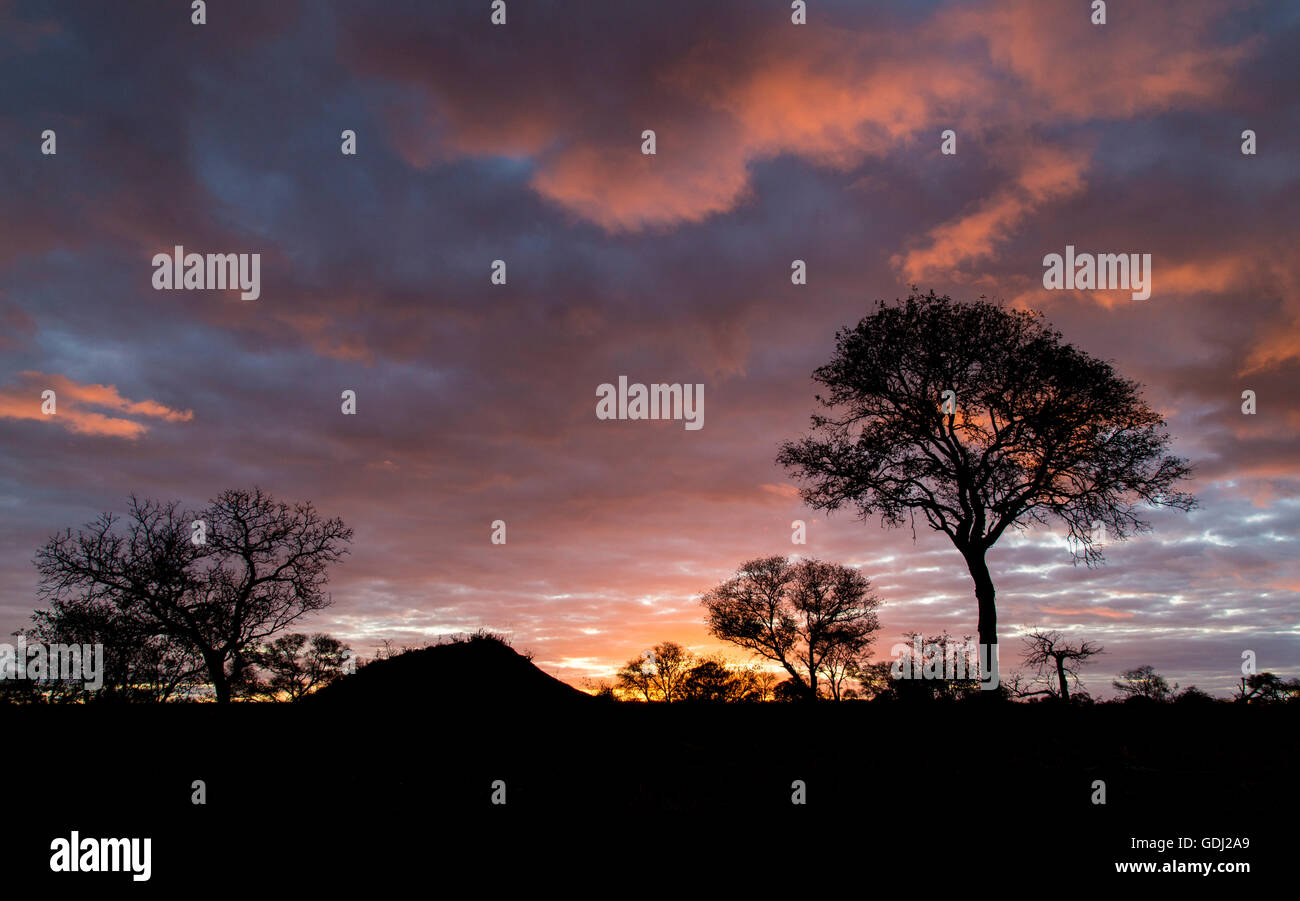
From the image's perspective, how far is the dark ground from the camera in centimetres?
754

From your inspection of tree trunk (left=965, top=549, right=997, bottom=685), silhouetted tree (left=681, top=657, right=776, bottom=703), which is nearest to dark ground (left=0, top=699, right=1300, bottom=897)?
tree trunk (left=965, top=549, right=997, bottom=685)

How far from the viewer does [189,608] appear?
36.5m

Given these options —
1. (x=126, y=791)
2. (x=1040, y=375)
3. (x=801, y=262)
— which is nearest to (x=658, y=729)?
(x=126, y=791)

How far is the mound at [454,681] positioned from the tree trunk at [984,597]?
1426 centimetres

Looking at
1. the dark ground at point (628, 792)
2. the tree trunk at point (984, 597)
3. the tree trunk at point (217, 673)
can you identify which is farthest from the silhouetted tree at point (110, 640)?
the tree trunk at point (984, 597)

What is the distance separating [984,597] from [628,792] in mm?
16843

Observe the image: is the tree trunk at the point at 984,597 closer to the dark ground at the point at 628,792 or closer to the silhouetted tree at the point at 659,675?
the dark ground at the point at 628,792

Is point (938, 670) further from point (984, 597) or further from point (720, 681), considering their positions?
point (720, 681)

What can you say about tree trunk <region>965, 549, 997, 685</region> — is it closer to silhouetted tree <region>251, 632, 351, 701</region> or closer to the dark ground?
the dark ground
